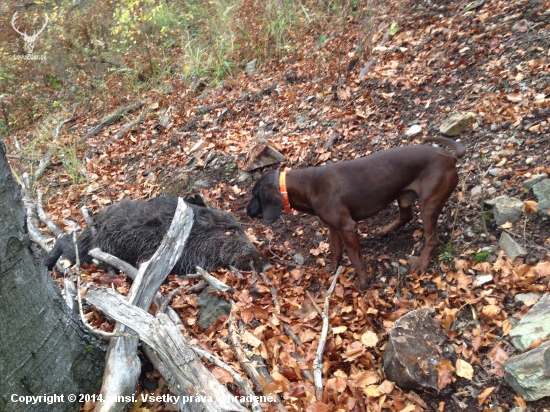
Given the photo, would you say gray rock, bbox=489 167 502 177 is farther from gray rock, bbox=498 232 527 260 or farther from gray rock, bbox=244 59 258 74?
gray rock, bbox=244 59 258 74

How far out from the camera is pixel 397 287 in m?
3.89

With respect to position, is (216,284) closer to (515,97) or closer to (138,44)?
(515,97)

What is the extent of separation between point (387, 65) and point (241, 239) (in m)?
4.07

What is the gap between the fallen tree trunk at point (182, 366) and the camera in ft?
7.37

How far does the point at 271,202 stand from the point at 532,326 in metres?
2.43

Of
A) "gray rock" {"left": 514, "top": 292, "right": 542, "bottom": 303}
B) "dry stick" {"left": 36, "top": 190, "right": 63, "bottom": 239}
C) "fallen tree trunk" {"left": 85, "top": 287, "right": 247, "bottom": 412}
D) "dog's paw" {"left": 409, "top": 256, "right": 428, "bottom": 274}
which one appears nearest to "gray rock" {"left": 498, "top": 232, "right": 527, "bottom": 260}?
"gray rock" {"left": 514, "top": 292, "right": 542, "bottom": 303}

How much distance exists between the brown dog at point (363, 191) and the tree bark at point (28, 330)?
2256mm

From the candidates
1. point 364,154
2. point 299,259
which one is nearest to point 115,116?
point 364,154

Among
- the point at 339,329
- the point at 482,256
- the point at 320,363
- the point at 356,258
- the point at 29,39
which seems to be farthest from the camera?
the point at 29,39

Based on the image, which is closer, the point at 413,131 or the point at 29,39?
the point at 413,131

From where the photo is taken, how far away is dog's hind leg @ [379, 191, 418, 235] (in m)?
4.15

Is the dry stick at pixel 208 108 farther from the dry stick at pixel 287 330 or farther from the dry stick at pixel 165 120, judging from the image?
the dry stick at pixel 287 330

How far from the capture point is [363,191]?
4.12 m

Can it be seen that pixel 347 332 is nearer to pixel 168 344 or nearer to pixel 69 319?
pixel 168 344
